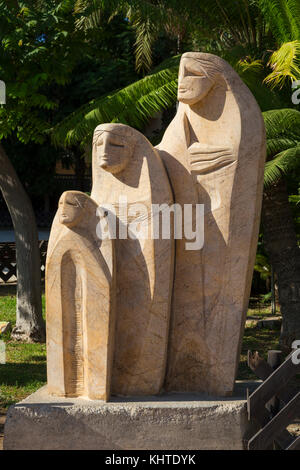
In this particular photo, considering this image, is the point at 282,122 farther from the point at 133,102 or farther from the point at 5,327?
the point at 5,327

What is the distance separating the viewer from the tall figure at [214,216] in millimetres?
5086

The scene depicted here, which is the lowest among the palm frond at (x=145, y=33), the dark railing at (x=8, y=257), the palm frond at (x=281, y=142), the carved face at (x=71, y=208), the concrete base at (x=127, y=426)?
the concrete base at (x=127, y=426)

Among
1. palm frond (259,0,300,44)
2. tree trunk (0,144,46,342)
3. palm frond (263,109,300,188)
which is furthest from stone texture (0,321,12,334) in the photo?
palm frond (259,0,300,44)

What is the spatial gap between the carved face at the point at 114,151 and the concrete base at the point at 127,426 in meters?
1.67

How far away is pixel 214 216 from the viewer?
5137mm

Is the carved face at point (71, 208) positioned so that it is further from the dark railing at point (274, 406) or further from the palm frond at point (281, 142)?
the palm frond at point (281, 142)

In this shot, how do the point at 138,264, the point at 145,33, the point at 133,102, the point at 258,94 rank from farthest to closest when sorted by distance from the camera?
1. the point at 145,33
2. the point at 133,102
3. the point at 258,94
4. the point at 138,264

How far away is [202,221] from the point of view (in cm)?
515

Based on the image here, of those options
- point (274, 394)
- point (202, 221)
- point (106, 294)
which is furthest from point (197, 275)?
point (274, 394)

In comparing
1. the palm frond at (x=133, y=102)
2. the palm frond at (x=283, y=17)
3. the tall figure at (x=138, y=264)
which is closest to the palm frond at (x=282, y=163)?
the palm frond at (x=283, y=17)

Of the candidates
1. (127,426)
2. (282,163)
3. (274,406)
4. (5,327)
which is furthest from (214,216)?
(5,327)

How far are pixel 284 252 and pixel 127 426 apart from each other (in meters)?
5.54

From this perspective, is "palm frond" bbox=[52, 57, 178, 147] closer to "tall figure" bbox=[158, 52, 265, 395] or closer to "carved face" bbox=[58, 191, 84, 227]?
"tall figure" bbox=[158, 52, 265, 395]
